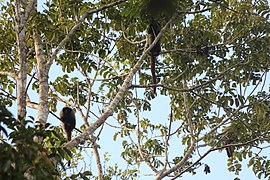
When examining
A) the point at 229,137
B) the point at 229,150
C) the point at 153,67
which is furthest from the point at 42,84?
the point at 229,150

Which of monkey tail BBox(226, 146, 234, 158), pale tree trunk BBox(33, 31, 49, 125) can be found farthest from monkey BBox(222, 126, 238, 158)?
pale tree trunk BBox(33, 31, 49, 125)

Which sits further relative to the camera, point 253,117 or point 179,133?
point 179,133

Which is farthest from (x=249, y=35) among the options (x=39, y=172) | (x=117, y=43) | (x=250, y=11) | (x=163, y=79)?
(x=39, y=172)

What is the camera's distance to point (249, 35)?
8.31 m

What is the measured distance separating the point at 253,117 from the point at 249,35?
1.53 m

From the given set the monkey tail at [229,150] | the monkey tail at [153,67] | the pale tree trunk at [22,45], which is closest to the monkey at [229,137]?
the monkey tail at [229,150]

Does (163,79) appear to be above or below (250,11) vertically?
below

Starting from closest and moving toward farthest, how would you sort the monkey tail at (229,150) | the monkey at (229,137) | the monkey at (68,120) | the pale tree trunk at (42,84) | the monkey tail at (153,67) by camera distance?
the pale tree trunk at (42,84) → the monkey tail at (153,67) → the monkey at (68,120) → the monkey at (229,137) → the monkey tail at (229,150)

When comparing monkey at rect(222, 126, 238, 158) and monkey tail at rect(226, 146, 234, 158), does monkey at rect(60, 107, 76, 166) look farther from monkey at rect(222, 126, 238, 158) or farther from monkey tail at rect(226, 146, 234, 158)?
monkey tail at rect(226, 146, 234, 158)

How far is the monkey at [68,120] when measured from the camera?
8680mm

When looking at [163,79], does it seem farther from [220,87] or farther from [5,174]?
[5,174]

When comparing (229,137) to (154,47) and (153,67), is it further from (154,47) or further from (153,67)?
(154,47)

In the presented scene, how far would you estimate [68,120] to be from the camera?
8.73 meters

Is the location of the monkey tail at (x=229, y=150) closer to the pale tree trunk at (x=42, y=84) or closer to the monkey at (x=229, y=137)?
the monkey at (x=229, y=137)
